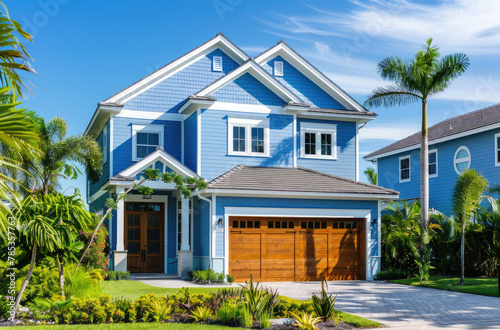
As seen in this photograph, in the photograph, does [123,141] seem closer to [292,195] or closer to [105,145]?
[105,145]

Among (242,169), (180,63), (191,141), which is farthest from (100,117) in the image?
(242,169)

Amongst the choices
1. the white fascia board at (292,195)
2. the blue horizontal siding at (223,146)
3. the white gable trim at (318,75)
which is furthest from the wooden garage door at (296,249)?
the white gable trim at (318,75)

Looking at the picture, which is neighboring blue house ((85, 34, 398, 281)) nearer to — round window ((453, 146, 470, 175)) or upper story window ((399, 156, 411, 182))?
round window ((453, 146, 470, 175))

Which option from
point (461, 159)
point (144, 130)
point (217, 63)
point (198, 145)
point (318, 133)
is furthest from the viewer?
point (461, 159)

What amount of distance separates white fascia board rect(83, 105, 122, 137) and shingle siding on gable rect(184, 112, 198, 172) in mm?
2835

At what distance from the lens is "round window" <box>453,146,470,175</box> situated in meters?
27.3

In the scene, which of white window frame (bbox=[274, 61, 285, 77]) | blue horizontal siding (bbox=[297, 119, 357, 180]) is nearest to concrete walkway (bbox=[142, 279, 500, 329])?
blue horizontal siding (bbox=[297, 119, 357, 180])

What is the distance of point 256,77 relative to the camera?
22.2m

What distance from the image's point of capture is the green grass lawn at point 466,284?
16.2 meters

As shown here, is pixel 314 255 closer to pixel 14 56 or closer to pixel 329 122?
pixel 329 122

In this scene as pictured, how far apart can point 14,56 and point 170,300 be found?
5971mm

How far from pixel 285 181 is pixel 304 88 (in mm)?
6159

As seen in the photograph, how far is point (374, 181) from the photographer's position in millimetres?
42781

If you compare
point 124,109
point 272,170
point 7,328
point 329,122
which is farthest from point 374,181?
point 7,328
